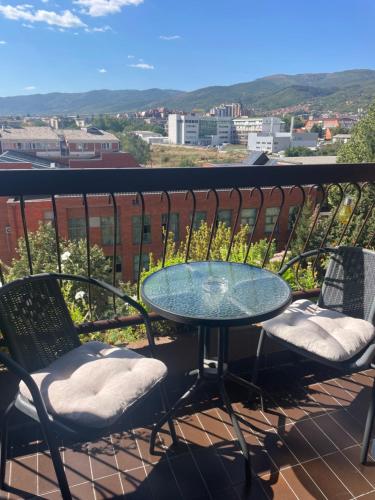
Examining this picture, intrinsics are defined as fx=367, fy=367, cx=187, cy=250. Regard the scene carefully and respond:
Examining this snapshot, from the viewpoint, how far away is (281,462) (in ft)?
5.72

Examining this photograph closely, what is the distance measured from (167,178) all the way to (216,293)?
659mm

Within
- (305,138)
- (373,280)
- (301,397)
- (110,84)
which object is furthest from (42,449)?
(110,84)

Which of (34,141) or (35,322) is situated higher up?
(35,322)

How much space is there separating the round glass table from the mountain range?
310 feet

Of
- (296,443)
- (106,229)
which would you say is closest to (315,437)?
(296,443)

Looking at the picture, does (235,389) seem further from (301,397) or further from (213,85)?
(213,85)

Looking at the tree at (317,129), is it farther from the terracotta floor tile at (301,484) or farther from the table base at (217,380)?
the terracotta floor tile at (301,484)

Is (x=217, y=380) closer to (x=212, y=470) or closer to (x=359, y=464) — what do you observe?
(x=212, y=470)

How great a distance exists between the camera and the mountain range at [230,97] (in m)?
→ 101

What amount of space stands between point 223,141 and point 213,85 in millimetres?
47080

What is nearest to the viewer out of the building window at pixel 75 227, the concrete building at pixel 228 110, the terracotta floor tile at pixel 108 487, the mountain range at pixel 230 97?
the terracotta floor tile at pixel 108 487

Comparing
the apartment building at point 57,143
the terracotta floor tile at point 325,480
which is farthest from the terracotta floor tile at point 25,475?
the apartment building at point 57,143

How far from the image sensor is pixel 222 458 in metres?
1.76

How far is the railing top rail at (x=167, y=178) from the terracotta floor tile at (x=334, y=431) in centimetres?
136
